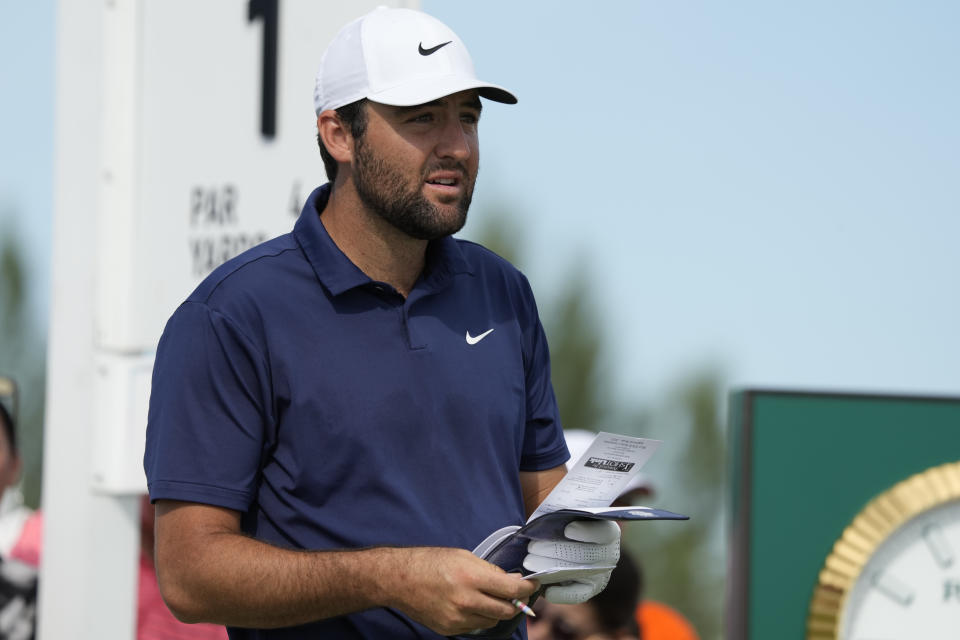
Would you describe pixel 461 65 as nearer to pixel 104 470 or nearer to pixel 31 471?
pixel 104 470

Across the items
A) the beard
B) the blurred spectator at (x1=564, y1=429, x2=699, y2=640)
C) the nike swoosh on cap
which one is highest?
the nike swoosh on cap

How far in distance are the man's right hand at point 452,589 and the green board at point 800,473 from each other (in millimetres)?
1767

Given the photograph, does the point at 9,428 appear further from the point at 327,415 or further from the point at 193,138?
the point at 327,415

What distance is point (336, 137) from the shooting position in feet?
7.59

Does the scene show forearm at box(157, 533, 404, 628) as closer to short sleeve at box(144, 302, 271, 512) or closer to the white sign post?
short sleeve at box(144, 302, 271, 512)

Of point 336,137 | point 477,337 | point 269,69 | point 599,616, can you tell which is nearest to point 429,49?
point 336,137

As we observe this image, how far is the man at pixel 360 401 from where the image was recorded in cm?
200

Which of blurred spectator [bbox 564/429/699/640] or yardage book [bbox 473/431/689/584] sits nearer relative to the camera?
yardage book [bbox 473/431/689/584]

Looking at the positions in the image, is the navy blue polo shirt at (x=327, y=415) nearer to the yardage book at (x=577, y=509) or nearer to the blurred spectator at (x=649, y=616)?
the yardage book at (x=577, y=509)

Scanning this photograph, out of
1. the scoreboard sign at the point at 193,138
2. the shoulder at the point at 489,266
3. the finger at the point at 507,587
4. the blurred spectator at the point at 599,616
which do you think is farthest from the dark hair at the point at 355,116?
the blurred spectator at the point at 599,616

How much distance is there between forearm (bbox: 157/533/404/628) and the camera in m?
1.97

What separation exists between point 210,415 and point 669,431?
850 inches

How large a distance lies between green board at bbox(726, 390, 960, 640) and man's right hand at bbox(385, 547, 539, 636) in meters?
1.77

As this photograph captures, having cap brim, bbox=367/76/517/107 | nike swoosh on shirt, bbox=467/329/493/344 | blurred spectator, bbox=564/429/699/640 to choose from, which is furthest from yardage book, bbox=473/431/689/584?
blurred spectator, bbox=564/429/699/640
